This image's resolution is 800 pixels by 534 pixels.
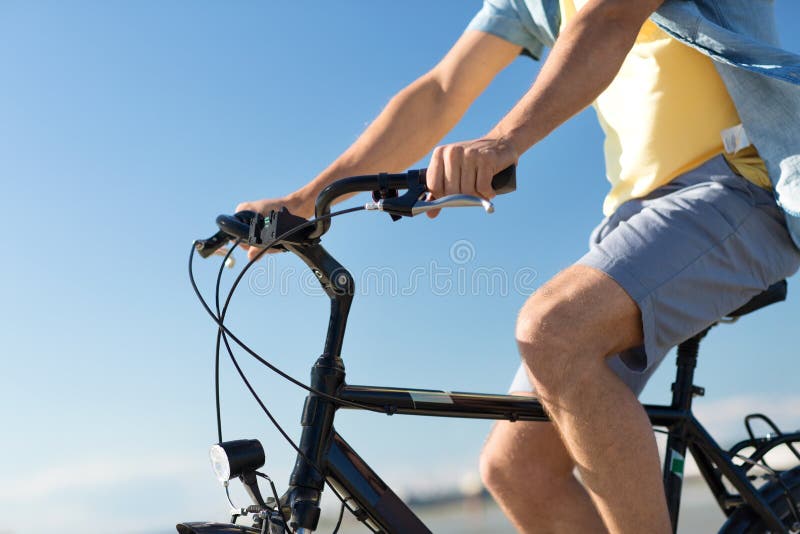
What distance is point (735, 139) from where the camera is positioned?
7.25ft

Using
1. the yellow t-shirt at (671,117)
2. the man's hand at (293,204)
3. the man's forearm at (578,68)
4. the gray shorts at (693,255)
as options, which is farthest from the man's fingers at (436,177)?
the yellow t-shirt at (671,117)

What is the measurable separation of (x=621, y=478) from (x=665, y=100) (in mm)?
1088

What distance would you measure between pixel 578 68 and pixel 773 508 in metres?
1.48

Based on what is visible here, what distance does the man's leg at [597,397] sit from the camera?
1857mm

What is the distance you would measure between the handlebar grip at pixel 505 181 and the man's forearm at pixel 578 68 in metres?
0.12

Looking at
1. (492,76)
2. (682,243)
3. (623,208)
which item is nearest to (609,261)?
(682,243)

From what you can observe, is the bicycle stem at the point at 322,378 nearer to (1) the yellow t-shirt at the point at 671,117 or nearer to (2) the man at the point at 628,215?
(2) the man at the point at 628,215

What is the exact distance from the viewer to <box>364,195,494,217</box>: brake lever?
4.87ft

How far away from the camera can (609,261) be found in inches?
77.7

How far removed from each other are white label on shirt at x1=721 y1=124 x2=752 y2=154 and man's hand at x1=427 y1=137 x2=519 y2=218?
885mm

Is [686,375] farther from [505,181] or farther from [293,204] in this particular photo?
[293,204]

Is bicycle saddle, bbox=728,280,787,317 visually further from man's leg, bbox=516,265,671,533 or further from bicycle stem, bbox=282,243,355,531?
bicycle stem, bbox=282,243,355,531

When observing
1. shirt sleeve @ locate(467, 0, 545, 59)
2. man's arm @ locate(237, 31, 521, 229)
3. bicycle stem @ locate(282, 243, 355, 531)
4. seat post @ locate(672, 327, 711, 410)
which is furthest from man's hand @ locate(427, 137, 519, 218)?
shirt sleeve @ locate(467, 0, 545, 59)

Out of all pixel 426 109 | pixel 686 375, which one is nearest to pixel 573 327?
pixel 686 375
